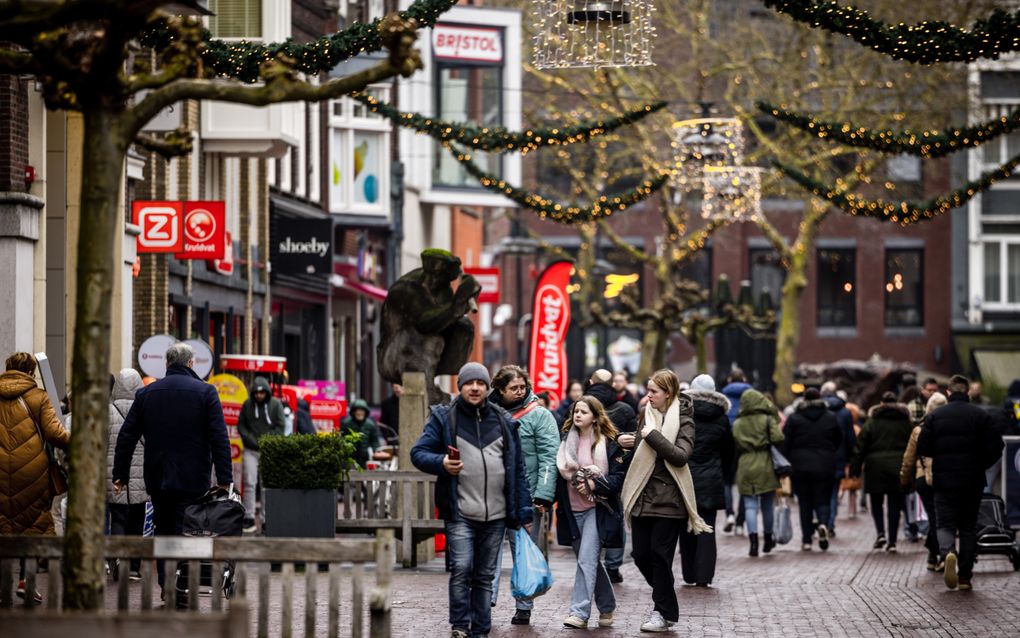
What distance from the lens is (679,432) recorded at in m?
13.6

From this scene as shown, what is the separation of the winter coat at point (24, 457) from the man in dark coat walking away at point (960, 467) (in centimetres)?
753

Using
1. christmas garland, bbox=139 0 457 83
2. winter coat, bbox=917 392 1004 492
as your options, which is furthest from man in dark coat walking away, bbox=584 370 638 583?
christmas garland, bbox=139 0 457 83

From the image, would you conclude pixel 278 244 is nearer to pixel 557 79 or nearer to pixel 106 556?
pixel 557 79

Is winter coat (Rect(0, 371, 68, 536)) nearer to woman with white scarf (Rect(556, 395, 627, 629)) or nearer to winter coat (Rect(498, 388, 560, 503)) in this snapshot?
winter coat (Rect(498, 388, 560, 503))

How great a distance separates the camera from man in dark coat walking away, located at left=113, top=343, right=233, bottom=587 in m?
13.1

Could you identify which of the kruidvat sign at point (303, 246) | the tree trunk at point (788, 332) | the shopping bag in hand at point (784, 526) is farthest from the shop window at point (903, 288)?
the shopping bag in hand at point (784, 526)

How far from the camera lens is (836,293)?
69.2 m

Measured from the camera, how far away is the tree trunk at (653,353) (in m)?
42.5

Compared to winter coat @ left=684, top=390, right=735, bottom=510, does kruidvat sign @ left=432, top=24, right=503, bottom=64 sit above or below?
above

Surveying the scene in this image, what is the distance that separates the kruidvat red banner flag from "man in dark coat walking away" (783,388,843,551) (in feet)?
21.4

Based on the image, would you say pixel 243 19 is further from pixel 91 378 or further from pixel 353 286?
pixel 91 378

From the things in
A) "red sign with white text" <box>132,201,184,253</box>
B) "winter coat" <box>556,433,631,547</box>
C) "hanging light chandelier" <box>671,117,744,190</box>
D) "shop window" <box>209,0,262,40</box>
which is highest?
"shop window" <box>209,0,262,40</box>

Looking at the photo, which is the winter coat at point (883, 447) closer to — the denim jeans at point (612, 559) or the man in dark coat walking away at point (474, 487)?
the denim jeans at point (612, 559)

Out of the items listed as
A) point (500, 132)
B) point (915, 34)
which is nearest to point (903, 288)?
point (500, 132)
